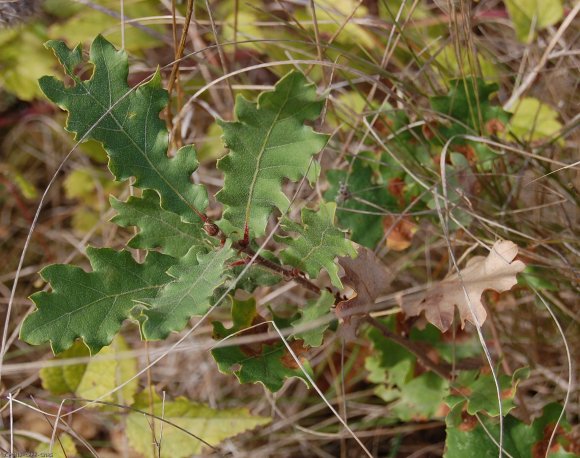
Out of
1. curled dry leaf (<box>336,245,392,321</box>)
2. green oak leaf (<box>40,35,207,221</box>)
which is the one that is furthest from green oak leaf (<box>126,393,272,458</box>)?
green oak leaf (<box>40,35,207,221</box>)

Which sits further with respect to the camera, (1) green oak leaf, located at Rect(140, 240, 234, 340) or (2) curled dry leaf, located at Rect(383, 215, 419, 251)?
(2) curled dry leaf, located at Rect(383, 215, 419, 251)

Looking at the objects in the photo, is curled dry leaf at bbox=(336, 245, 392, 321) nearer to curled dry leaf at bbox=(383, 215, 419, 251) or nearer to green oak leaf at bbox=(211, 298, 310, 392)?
green oak leaf at bbox=(211, 298, 310, 392)

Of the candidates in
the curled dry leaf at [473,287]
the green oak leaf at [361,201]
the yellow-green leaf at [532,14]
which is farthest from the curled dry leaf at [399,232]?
the yellow-green leaf at [532,14]

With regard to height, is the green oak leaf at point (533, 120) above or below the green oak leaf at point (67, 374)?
above

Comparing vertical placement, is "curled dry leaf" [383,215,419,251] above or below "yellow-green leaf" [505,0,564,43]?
below

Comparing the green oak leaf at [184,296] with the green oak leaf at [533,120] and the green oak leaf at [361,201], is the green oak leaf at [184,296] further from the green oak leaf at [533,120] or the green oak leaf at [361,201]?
the green oak leaf at [533,120]

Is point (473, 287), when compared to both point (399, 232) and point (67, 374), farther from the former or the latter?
point (67, 374)
